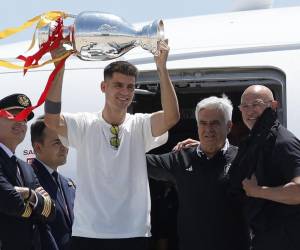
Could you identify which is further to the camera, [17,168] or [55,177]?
[55,177]

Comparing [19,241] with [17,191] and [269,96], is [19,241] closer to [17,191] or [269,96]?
[17,191]

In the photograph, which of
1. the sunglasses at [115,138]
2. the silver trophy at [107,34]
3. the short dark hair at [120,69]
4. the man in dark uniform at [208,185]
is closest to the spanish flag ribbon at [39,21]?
the silver trophy at [107,34]

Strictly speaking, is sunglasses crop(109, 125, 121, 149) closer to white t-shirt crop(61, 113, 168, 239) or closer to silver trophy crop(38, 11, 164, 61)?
white t-shirt crop(61, 113, 168, 239)

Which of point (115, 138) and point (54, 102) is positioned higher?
point (54, 102)

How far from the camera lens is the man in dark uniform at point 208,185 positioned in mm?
4379

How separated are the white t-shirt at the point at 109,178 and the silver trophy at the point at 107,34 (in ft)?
1.58

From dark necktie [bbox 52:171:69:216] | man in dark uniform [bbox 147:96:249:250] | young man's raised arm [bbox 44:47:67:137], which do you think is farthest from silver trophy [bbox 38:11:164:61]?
dark necktie [bbox 52:171:69:216]

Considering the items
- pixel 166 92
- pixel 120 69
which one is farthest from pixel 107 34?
pixel 166 92

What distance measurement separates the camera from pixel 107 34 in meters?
4.25

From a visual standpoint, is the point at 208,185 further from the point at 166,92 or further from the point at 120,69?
the point at 120,69

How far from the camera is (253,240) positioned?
4.21 m

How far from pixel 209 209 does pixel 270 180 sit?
0.49 meters

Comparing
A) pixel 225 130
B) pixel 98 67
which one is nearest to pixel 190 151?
pixel 225 130

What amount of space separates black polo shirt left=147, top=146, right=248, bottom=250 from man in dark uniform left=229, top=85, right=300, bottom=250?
0.17 meters
